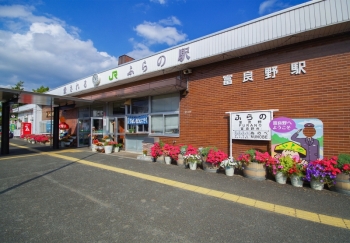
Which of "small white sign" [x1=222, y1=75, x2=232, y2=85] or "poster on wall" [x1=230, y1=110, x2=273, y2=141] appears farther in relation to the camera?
"small white sign" [x1=222, y1=75, x2=232, y2=85]

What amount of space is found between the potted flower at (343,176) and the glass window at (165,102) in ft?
21.0

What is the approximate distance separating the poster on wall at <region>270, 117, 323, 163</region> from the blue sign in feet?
21.6

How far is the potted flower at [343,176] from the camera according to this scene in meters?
4.40

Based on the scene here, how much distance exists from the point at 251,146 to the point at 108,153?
8.06m

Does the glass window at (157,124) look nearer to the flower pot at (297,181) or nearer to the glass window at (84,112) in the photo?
the flower pot at (297,181)

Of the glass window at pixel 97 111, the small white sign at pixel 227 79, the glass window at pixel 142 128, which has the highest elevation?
the small white sign at pixel 227 79

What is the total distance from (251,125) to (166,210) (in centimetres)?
453

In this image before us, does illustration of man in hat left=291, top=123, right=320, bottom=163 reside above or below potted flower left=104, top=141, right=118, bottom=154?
above

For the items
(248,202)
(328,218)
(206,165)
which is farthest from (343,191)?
(206,165)

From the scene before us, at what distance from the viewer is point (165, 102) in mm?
9656

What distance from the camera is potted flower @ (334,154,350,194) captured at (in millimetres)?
4402

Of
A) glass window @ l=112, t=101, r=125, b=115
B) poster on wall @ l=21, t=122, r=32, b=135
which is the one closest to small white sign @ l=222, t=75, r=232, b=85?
glass window @ l=112, t=101, r=125, b=115

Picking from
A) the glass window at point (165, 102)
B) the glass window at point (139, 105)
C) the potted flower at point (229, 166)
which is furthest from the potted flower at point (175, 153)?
the glass window at point (139, 105)

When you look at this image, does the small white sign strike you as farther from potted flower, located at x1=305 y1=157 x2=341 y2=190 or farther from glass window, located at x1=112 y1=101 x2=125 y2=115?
glass window, located at x1=112 y1=101 x2=125 y2=115
